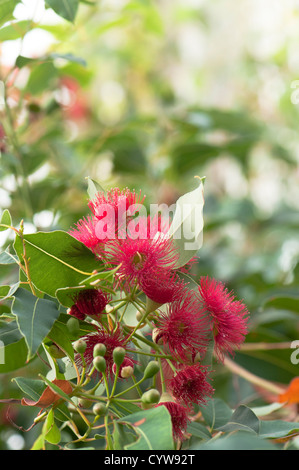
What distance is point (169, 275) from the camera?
0.50 metres

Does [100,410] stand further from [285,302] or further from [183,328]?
[285,302]

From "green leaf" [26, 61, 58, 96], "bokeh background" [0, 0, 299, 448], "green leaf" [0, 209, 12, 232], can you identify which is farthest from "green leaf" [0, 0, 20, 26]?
"green leaf" [0, 209, 12, 232]

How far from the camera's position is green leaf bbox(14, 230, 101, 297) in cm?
49

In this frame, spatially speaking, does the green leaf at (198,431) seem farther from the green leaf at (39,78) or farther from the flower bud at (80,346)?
the green leaf at (39,78)

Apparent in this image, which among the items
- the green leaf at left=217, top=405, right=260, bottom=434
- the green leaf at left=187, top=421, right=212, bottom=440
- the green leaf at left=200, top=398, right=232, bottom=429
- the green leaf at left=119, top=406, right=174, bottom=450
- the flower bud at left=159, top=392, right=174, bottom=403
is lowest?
the green leaf at left=200, top=398, right=232, bottom=429

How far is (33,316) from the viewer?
1.49 feet

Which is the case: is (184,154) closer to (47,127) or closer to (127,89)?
(47,127)

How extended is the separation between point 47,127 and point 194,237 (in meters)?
0.98

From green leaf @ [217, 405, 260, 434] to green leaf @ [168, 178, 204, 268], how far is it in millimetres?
188

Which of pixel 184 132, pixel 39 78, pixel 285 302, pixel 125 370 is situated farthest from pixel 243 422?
pixel 184 132

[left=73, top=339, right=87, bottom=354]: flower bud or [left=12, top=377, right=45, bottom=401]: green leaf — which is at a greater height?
[left=73, top=339, right=87, bottom=354]: flower bud

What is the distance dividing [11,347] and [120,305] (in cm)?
15

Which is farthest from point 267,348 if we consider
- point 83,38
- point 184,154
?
point 83,38

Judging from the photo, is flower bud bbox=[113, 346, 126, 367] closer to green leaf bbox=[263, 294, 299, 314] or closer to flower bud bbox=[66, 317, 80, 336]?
flower bud bbox=[66, 317, 80, 336]
